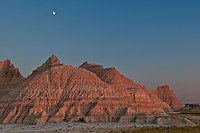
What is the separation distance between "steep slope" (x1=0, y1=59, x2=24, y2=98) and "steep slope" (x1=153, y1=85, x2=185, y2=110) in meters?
122

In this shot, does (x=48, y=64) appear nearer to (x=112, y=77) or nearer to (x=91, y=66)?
(x=91, y=66)

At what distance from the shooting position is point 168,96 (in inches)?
7598

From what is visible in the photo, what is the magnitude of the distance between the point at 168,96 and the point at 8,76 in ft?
445

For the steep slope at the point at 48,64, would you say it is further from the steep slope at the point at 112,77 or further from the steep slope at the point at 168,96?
the steep slope at the point at 168,96

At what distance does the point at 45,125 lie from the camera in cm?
4744

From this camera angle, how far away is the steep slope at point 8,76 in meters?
103

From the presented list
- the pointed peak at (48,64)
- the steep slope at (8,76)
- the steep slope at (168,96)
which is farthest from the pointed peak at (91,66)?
the steep slope at (168,96)

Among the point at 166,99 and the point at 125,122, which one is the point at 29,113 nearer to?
the point at 125,122

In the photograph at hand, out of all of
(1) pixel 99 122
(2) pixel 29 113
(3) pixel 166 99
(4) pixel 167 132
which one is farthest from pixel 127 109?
(3) pixel 166 99

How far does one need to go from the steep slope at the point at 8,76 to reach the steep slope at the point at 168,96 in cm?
12169

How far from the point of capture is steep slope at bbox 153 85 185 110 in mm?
188125

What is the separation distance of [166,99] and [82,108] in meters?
151

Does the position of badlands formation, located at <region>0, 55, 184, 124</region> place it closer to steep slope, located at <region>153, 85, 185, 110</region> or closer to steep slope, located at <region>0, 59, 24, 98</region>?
steep slope, located at <region>0, 59, 24, 98</region>

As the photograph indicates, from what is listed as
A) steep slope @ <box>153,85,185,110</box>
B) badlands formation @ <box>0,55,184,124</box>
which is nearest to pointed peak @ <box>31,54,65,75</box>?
badlands formation @ <box>0,55,184,124</box>
